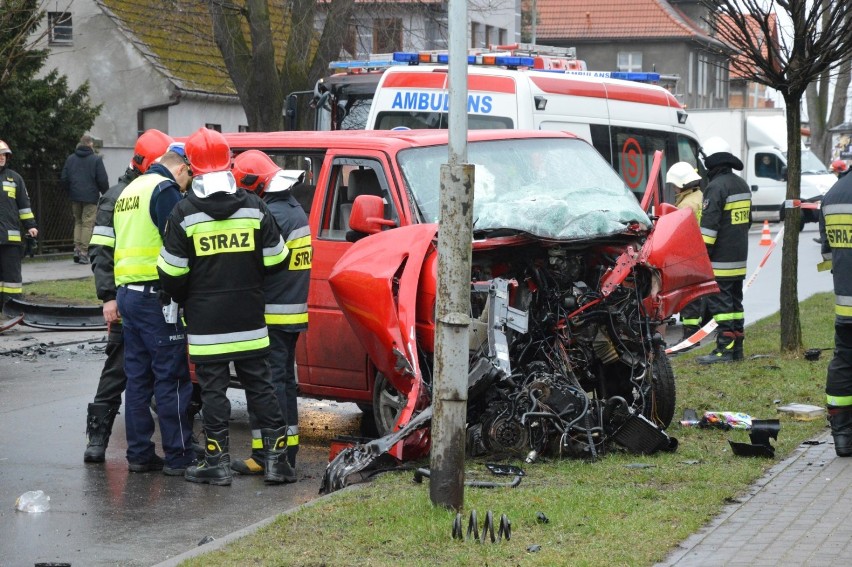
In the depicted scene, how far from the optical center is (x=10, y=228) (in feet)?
44.8

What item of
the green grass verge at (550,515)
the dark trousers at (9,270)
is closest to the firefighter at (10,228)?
the dark trousers at (9,270)

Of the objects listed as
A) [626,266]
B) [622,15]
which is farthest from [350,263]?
[622,15]

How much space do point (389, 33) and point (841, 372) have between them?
20286 millimetres

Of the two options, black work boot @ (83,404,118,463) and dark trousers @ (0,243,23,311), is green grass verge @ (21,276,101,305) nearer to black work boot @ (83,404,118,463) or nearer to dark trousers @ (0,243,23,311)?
dark trousers @ (0,243,23,311)

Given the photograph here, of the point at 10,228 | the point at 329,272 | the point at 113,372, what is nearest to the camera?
the point at 113,372

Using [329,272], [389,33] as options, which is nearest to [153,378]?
[329,272]

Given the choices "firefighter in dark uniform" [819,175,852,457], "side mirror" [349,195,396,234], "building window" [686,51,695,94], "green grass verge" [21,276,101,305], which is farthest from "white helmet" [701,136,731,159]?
"building window" [686,51,695,94]

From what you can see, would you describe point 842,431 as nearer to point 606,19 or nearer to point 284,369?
point 284,369

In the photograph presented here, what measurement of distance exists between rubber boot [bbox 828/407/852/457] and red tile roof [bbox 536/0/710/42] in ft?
186

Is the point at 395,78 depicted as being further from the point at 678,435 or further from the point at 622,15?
the point at 622,15

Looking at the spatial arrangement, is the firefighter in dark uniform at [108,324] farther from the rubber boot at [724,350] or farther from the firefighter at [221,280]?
the rubber boot at [724,350]

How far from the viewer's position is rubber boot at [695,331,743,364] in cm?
1176

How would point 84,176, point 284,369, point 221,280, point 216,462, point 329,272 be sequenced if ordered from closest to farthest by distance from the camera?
point 221,280
point 216,462
point 284,369
point 329,272
point 84,176

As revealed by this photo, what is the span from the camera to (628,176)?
14.0 meters
